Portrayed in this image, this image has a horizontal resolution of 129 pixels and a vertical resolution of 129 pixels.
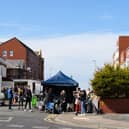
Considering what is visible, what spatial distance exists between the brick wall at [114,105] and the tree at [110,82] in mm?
319


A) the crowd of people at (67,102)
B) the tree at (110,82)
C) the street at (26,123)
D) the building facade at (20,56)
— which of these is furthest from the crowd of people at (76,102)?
the building facade at (20,56)

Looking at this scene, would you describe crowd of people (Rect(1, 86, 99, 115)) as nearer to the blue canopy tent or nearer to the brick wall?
the brick wall

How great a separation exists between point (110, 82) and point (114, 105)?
58.6 inches

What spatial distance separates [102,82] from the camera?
34.1 m

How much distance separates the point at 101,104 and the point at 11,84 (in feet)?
120

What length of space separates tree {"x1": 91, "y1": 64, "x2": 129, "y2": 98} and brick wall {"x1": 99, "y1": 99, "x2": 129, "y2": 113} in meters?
0.32

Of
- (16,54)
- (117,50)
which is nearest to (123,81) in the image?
(117,50)

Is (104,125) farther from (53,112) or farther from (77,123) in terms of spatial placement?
(53,112)

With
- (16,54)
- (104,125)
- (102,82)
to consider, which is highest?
(16,54)

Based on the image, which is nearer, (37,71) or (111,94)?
(111,94)

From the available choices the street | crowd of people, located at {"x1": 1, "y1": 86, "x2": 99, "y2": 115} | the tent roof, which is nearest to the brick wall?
crowd of people, located at {"x1": 1, "y1": 86, "x2": 99, "y2": 115}

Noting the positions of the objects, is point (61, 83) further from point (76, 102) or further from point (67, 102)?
point (76, 102)

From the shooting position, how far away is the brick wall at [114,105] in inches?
1350

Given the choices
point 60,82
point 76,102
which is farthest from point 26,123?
point 60,82
